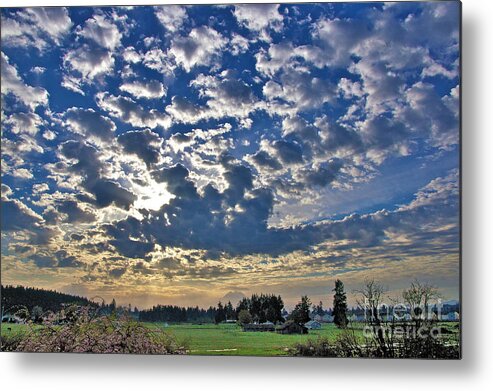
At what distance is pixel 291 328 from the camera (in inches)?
186

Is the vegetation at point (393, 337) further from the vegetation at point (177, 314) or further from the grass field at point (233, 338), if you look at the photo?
the vegetation at point (177, 314)

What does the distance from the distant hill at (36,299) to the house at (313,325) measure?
148 cm

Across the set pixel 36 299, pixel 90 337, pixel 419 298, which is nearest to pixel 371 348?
pixel 419 298

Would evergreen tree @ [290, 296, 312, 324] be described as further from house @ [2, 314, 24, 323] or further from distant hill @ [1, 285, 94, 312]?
house @ [2, 314, 24, 323]

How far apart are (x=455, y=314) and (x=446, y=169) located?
897mm

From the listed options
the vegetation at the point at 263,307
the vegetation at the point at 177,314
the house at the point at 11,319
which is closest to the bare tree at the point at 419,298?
the vegetation at the point at 263,307

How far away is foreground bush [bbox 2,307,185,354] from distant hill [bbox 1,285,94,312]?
6 centimetres

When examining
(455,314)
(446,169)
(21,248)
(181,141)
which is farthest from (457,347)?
(21,248)

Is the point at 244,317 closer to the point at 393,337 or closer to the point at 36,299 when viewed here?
the point at 393,337

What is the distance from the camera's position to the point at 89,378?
15.9ft

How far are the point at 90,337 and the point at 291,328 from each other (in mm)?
1364

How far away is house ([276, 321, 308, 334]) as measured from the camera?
4.71 metres

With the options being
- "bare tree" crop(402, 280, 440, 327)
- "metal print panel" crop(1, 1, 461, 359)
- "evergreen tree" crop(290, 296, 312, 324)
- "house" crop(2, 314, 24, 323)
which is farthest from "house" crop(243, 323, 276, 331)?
"house" crop(2, 314, 24, 323)

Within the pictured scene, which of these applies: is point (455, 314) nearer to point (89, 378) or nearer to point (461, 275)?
point (461, 275)
